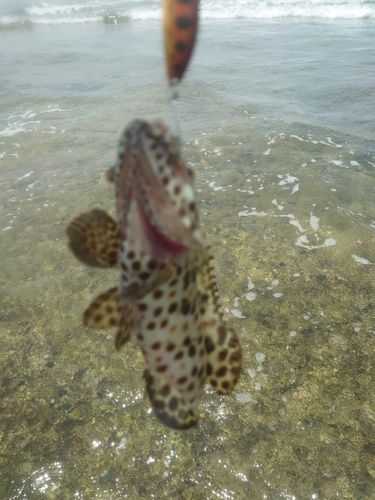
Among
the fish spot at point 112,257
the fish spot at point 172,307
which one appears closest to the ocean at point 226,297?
the fish spot at point 112,257

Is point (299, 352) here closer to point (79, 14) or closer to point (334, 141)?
point (334, 141)

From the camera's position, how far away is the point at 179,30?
96 centimetres

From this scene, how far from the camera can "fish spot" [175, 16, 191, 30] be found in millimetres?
950

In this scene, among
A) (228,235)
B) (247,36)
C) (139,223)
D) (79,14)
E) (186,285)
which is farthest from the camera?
(79,14)

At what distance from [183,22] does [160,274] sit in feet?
2.44

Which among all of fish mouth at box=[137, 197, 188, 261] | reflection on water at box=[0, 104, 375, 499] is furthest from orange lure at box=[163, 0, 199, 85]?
reflection on water at box=[0, 104, 375, 499]

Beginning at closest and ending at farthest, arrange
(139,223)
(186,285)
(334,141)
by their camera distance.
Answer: (139,223), (186,285), (334,141)

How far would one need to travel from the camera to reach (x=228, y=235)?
5922mm

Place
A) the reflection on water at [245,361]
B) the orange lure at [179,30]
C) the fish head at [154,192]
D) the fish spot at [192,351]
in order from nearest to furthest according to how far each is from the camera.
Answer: the orange lure at [179,30], the fish head at [154,192], the fish spot at [192,351], the reflection on water at [245,361]

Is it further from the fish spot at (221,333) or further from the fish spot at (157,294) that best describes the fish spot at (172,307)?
the fish spot at (221,333)

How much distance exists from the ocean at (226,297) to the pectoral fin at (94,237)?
492 mm

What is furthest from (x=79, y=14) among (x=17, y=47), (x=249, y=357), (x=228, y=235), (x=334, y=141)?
(x=249, y=357)

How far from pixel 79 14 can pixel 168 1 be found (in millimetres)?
36474

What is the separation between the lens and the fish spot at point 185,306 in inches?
62.1
